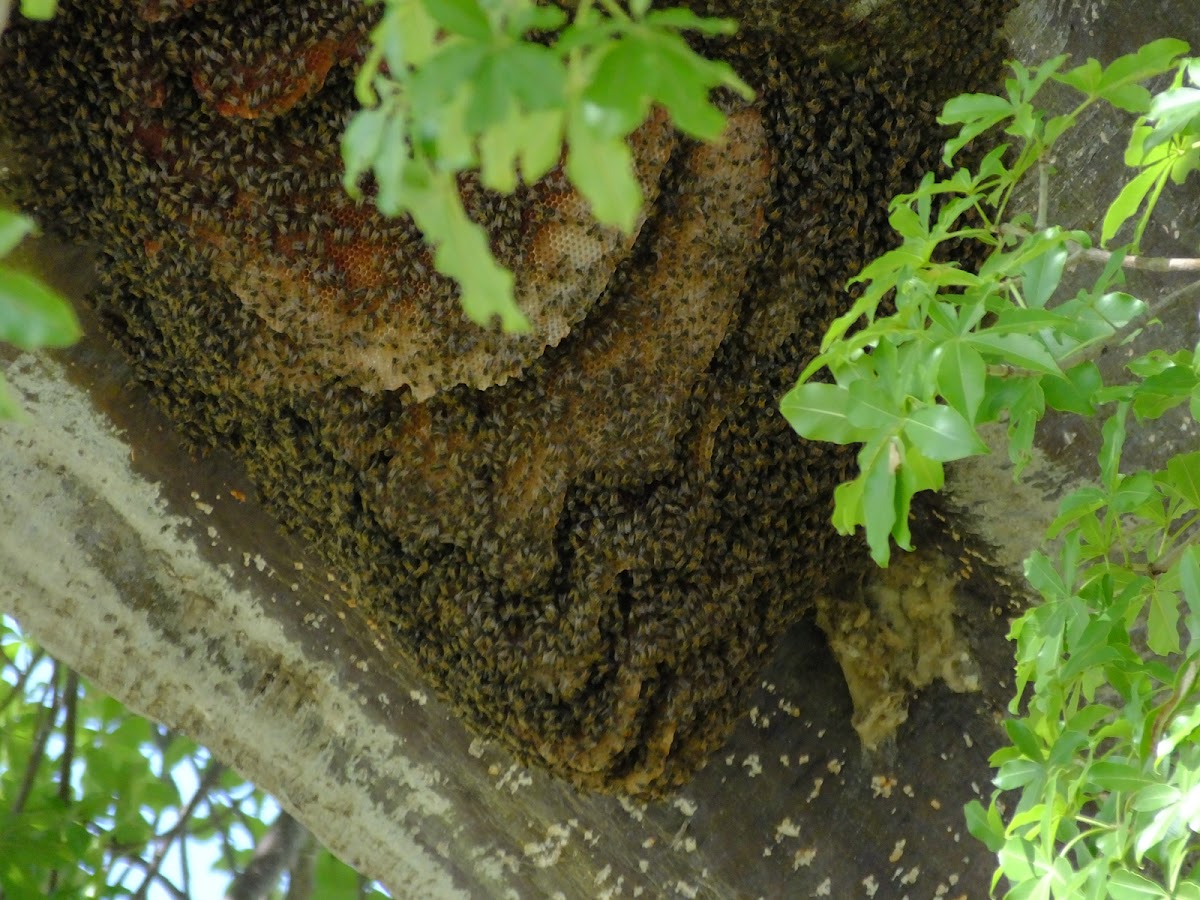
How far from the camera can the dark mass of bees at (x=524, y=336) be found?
75.0 inches

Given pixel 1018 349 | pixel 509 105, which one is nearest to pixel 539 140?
pixel 509 105

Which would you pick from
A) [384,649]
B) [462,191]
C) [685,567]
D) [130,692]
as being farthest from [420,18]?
[130,692]

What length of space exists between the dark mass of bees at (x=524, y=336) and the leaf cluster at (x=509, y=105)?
3.81ft

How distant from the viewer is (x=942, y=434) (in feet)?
3.95

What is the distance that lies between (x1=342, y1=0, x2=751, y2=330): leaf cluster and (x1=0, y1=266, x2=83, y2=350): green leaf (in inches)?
7.7

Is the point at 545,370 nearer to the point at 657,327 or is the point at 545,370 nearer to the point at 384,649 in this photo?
the point at 657,327

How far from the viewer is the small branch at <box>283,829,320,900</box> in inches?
152

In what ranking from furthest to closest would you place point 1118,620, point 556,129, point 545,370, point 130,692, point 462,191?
1. point 130,692
2. point 545,370
3. point 462,191
4. point 1118,620
5. point 556,129

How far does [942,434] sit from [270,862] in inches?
123

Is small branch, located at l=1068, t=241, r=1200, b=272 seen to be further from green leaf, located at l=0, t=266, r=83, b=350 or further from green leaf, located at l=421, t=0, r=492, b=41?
green leaf, located at l=0, t=266, r=83, b=350

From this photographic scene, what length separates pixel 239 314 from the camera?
1998 mm

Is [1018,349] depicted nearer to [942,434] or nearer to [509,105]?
[942,434]

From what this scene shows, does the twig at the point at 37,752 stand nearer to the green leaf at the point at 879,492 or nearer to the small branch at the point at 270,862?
the small branch at the point at 270,862

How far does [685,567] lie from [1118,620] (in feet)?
2.66
